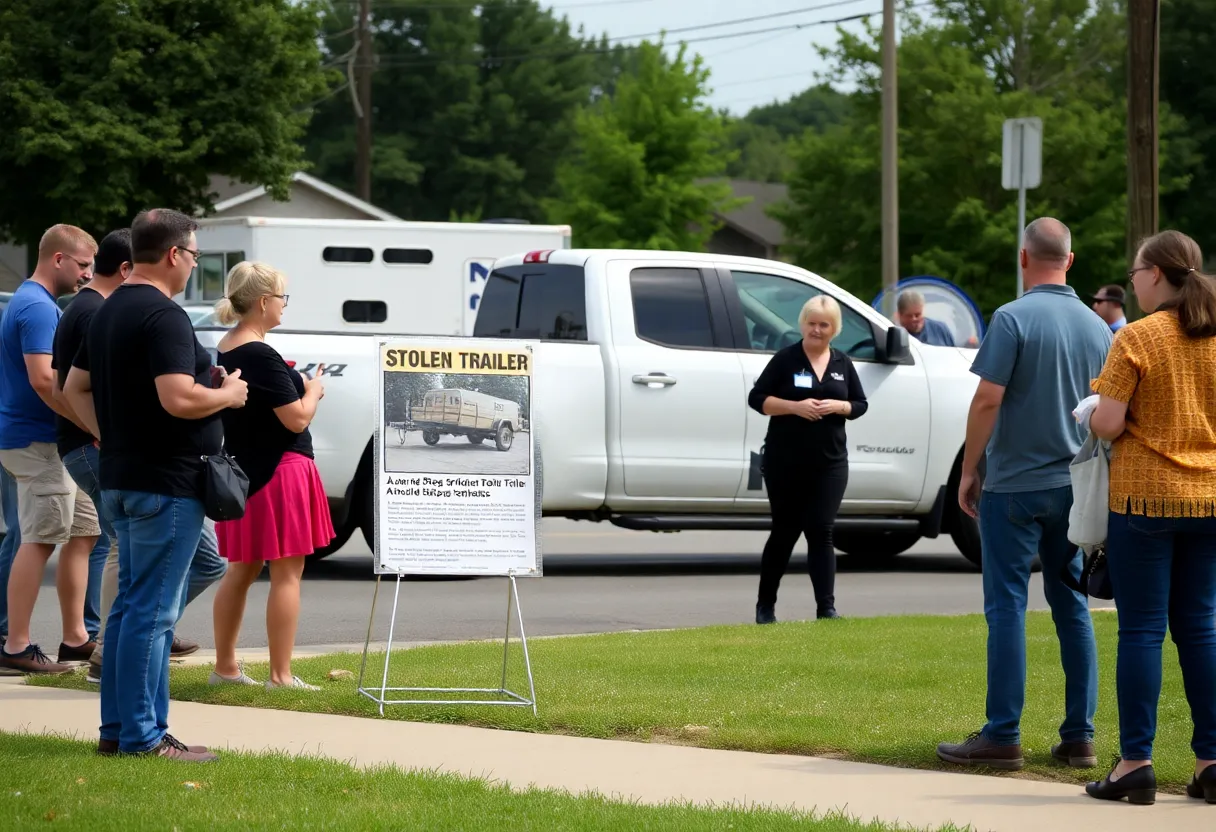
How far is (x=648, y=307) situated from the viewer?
1262 cm

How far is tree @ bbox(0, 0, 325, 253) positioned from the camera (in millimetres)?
32625

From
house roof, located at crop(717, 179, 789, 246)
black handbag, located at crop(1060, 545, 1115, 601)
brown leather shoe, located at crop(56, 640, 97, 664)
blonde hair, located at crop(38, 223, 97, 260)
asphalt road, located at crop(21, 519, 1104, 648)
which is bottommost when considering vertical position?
asphalt road, located at crop(21, 519, 1104, 648)

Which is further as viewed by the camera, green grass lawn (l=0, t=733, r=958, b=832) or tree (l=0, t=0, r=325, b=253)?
tree (l=0, t=0, r=325, b=253)

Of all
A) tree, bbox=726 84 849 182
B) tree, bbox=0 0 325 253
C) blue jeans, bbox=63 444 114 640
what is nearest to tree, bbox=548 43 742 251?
tree, bbox=0 0 325 253

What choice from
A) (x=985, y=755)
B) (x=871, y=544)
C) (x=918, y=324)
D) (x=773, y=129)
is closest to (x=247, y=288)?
(x=985, y=755)

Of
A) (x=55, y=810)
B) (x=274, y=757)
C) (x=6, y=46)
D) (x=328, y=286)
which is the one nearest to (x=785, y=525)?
(x=274, y=757)

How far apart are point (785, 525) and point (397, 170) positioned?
2493 inches

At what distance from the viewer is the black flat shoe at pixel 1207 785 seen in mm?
5648

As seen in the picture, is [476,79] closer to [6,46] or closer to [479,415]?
[6,46]

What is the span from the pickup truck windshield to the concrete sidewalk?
19.0 feet

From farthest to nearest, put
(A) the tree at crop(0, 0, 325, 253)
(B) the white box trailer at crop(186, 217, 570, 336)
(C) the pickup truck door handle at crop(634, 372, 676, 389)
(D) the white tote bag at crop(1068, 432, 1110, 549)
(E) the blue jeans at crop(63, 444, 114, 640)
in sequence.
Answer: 1. (A) the tree at crop(0, 0, 325, 253)
2. (B) the white box trailer at crop(186, 217, 570, 336)
3. (C) the pickup truck door handle at crop(634, 372, 676, 389)
4. (E) the blue jeans at crop(63, 444, 114, 640)
5. (D) the white tote bag at crop(1068, 432, 1110, 549)

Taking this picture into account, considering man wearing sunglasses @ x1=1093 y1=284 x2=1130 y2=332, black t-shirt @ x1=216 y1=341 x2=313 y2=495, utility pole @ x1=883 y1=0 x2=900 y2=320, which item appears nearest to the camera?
black t-shirt @ x1=216 y1=341 x2=313 y2=495

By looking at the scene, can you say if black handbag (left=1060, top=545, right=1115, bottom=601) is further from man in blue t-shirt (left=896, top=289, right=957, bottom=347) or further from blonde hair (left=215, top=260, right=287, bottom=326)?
man in blue t-shirt (left=896, top=289, right=957, bottom=347)

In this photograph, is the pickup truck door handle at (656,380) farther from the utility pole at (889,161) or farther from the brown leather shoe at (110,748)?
the utility pole at (889,161)
